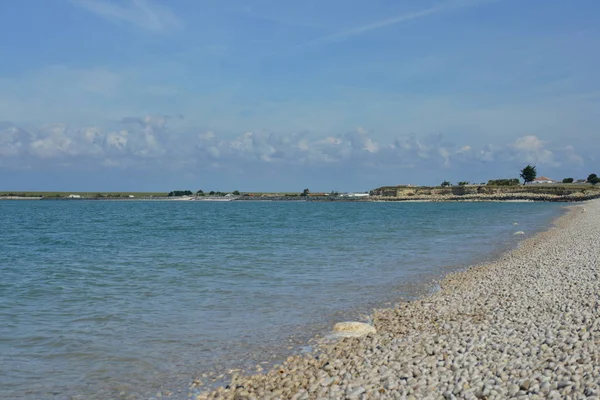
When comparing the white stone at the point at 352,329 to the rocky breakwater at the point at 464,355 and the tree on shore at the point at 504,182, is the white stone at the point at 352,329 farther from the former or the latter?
the tree on shore at the point at 504,182

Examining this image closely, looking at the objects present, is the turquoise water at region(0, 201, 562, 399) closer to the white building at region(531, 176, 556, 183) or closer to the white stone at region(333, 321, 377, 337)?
the white stone at region(333, 321, 377, 337)

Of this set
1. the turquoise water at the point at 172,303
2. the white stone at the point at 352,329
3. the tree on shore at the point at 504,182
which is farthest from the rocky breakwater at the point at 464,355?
the tree on shore at the point at 504,182

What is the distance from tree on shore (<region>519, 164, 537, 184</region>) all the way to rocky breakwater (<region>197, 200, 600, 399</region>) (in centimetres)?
17153

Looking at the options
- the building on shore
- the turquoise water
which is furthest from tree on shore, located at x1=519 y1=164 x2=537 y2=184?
the turquoise water

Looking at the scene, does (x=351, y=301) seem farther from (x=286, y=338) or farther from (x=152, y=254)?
(x=152, y=254)

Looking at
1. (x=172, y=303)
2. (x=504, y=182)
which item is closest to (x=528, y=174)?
(x=504, y=182)

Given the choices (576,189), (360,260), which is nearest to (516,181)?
A: (576,189)

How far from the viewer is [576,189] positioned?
5566 inches

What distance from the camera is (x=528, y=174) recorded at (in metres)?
173

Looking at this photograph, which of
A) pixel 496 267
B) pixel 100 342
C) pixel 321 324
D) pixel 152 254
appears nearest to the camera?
pixel 100 342

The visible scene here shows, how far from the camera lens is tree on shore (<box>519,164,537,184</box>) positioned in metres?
172

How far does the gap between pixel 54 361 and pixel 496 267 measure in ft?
52.6

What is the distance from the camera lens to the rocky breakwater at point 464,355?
732cm

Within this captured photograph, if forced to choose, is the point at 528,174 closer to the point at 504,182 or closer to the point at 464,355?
the point at 504,182
